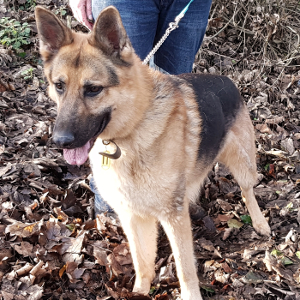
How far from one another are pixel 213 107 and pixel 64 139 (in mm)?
1472

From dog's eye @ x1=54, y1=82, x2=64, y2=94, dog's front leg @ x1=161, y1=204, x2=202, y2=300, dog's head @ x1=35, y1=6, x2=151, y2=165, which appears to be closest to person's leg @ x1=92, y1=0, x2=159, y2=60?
dog's head @ x1=35, y1=6, x2=151, y2=165

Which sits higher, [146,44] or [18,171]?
[146,44]

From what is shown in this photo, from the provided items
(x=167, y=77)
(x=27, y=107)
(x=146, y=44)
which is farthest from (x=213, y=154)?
(x=27, y=107)

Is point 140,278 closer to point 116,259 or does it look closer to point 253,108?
point 116,259

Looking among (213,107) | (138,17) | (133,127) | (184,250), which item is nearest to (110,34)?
(133,127)

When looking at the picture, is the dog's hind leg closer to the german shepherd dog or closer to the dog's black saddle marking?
the dog's black saddle marking

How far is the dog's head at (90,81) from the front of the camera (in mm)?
2152

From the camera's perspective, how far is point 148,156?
7.95 ft

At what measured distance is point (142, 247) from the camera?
113 inches

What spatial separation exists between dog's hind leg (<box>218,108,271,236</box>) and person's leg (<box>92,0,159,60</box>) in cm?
119

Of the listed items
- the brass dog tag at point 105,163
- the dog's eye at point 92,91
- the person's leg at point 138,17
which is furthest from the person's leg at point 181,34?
the brass dog tag at point 105,163

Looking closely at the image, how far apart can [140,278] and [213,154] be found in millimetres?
1269

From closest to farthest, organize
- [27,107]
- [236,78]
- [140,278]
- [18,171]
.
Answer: [140,278] < [18,171] < [27,107] < [236,78]

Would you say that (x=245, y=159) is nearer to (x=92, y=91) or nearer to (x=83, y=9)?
(x=92, y=91)
